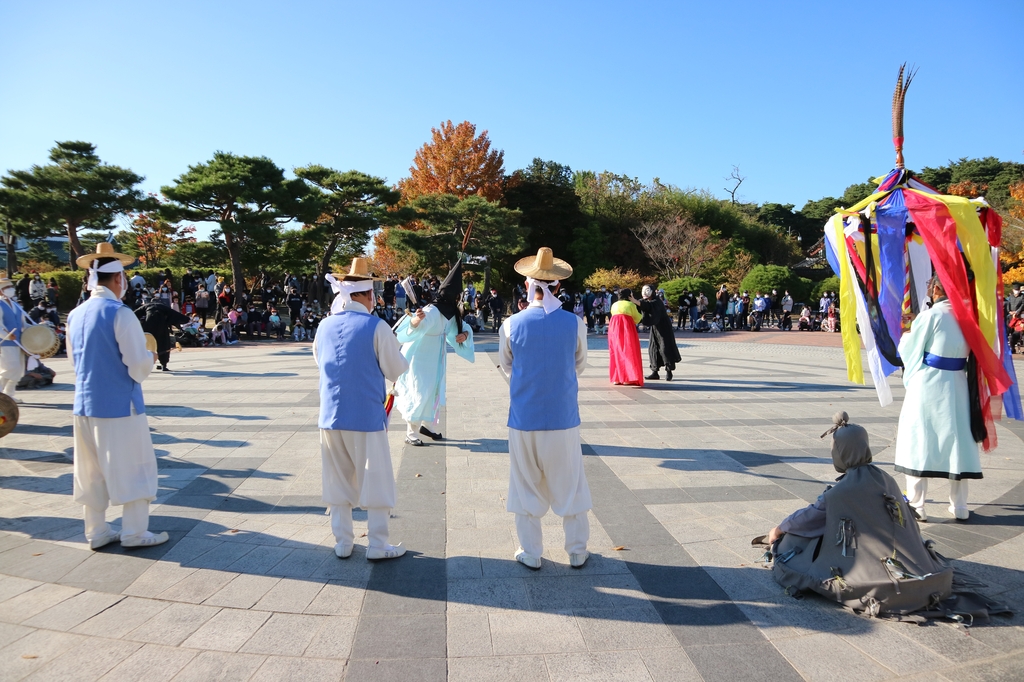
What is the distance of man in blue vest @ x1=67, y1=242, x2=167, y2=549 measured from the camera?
14.1 ft

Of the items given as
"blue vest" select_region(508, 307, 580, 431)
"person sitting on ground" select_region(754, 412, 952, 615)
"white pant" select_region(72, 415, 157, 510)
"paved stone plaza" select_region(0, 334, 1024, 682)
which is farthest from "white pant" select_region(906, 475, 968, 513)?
"white pant" select_region(72, 415, 157, 510)

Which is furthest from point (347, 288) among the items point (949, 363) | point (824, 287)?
point (824, 287)

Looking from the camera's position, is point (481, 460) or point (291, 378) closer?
point (481, 460)

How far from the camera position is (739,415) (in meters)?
8.92

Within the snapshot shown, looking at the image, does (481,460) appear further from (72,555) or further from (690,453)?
(72,555)

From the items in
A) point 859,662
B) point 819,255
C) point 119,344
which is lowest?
point 859,662

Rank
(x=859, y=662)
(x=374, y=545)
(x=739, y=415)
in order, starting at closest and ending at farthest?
(x=859, y=662)
(x=374, y=545)
(x=739, y=415)

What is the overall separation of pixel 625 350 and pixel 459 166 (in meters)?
28.1

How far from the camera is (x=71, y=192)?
2467cm

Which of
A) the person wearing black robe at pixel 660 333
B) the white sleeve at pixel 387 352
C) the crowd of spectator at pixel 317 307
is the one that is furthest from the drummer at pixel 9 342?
the person wearing black robe at pixel 660 333

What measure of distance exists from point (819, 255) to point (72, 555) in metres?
45.1

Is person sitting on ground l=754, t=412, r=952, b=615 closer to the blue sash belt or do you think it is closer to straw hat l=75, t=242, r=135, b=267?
the blue sash belt

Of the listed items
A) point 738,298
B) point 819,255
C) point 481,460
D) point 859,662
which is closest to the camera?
point 859,662

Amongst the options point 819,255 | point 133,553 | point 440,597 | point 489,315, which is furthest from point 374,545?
point 819,255
